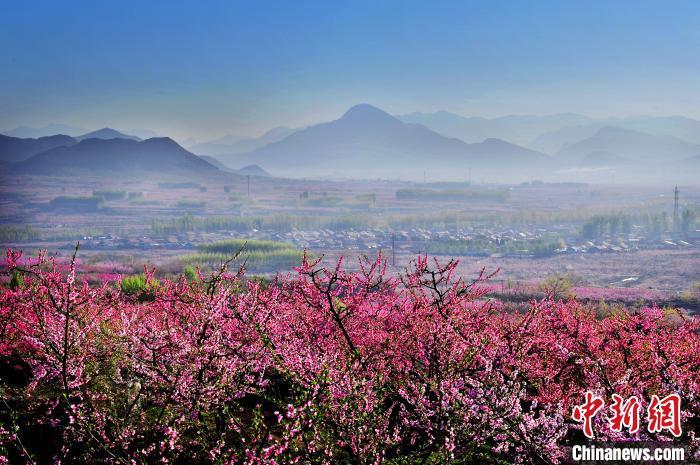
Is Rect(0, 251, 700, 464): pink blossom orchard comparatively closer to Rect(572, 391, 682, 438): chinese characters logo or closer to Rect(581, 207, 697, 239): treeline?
Rect(572, 391, 682, 438): chinese characters logo

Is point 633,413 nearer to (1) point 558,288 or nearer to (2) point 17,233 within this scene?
(1) point 558,288

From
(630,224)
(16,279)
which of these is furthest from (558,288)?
(630,224)

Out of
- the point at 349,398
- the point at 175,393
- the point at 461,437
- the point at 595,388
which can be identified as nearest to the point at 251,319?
the point at 175,393

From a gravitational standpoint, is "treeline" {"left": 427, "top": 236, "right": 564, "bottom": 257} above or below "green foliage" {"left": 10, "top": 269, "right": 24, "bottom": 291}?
below

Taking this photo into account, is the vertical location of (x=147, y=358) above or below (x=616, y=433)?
above

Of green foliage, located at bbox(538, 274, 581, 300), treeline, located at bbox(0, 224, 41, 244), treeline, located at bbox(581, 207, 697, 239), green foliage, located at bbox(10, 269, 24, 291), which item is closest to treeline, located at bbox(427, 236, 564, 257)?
treeline, located at bbox(581, 207, 697, 239)

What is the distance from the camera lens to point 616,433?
17.2 ft

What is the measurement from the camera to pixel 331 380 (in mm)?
4801

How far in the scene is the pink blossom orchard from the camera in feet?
16.2

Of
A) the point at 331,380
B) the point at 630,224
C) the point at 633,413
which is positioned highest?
the point at 331,380

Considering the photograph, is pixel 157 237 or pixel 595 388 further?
pixel 157 237

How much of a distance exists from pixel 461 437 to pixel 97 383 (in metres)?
4.40

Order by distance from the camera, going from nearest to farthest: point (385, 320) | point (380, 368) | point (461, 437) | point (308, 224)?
point (461, 437), point (380, 368), point (385, 320), point (308, 224)

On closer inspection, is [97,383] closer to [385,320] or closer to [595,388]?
[385,320]
